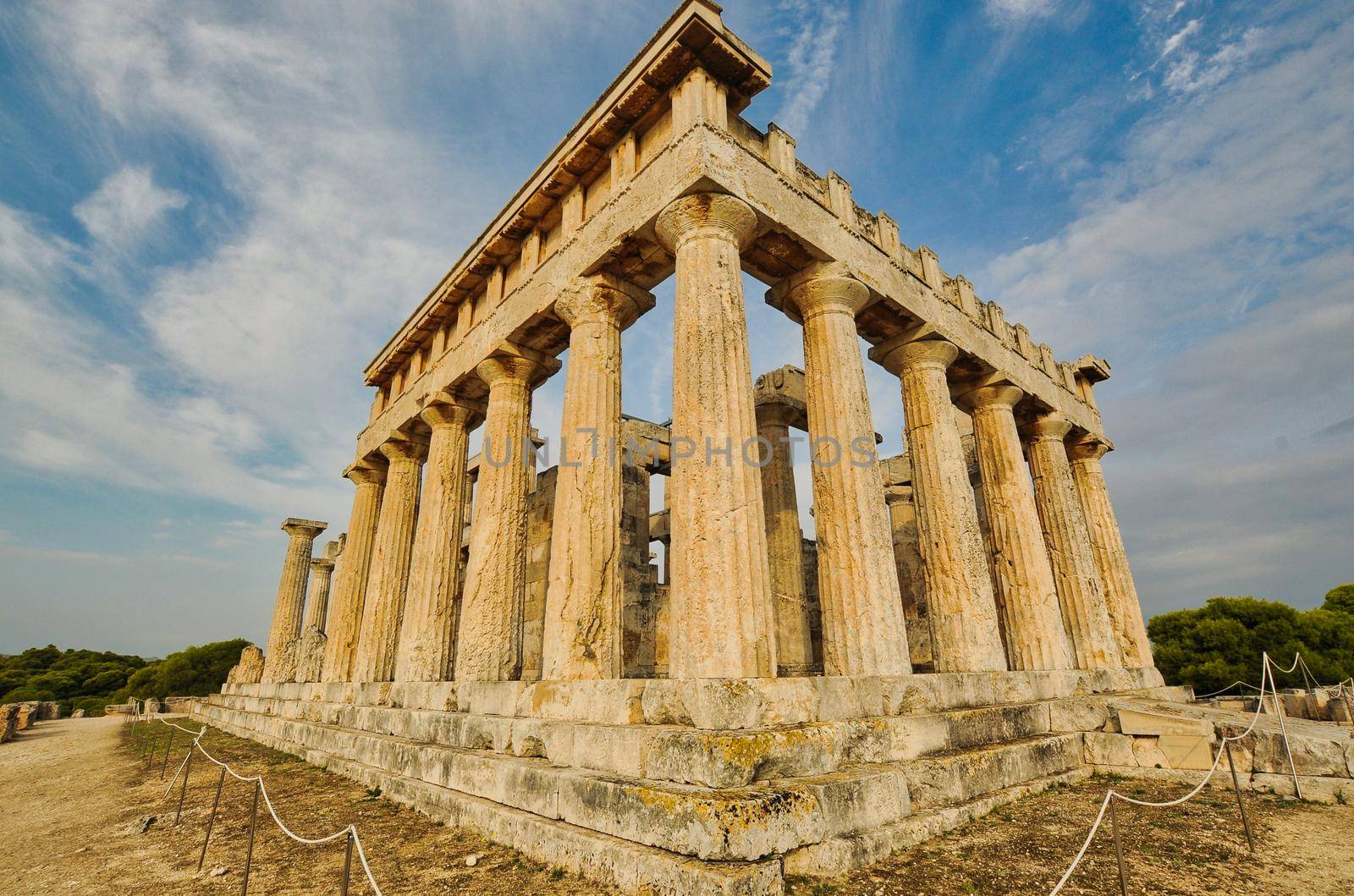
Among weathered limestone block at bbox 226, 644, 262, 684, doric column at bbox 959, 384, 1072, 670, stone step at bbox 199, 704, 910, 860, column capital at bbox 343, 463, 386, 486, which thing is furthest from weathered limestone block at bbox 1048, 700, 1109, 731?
weathered limestone block at bbox 226, 644, 262, 684

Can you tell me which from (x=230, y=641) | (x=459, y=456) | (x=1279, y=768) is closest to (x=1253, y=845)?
(x=1279, y=768)

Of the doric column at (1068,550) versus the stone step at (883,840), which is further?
the doric column at (1068,550)

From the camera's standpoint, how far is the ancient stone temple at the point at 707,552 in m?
5.05

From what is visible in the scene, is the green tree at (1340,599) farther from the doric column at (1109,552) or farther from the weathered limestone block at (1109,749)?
the weathered limestone block at (1109,749)

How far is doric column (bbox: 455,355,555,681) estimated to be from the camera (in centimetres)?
967

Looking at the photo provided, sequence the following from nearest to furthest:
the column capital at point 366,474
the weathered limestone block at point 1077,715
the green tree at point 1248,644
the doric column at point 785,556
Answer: the weathered limestone block at point 1077,715 < the doric column at point 785,556 < the column capital at point 366,474 < the green tree at point 1248,644

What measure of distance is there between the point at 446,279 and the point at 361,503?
685 centimetres

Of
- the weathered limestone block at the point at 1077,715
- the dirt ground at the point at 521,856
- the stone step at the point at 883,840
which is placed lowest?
the dirt ground at the point at 521,856

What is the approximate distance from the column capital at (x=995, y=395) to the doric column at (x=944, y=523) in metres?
1.88

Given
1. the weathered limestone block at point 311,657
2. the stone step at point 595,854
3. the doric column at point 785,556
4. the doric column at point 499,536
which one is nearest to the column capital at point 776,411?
the doric column at point 785,556

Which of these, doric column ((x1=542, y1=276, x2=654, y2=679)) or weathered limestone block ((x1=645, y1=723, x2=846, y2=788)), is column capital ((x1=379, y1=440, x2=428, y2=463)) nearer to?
doric column ((x1=542, y1=276, x2=654, y2=679))

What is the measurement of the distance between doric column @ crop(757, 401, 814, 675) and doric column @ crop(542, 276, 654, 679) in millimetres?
3980

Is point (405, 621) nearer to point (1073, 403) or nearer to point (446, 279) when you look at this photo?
point (446, 279)

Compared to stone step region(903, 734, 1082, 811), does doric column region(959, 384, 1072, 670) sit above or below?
above
